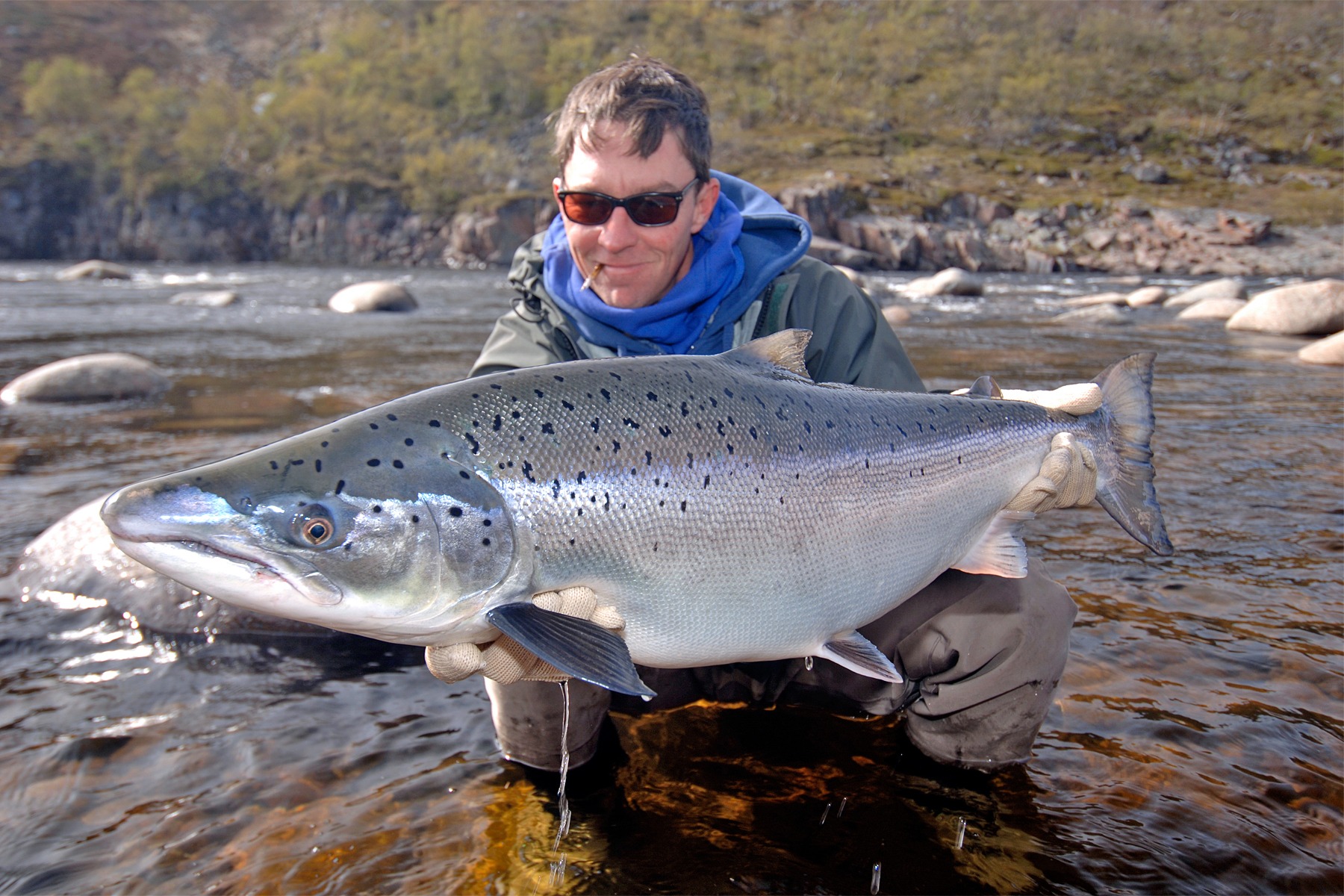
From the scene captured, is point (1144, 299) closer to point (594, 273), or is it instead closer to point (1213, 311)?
point (1213, 311)

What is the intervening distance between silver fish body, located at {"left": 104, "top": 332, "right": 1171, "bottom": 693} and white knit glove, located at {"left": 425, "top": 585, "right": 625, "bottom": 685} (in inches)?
1.4

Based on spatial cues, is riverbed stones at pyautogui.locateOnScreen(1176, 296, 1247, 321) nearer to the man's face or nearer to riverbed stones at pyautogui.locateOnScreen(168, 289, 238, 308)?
the man's face

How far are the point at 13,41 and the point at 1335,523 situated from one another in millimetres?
123499

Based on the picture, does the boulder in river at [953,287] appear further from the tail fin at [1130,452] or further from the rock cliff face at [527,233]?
the tail fin at [1130,452]

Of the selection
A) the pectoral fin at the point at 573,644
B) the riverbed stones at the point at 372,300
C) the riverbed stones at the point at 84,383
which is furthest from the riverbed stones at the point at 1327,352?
the riverbed stones at the point at 372,300

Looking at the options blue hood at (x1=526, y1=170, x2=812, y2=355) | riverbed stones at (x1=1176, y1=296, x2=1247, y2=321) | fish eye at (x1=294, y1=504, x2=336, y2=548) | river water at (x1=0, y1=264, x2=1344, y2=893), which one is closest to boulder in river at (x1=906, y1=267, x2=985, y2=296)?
riverbed stones at (x1=1176, y1=296, x2=1247, y2=321)

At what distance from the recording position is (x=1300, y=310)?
13.6 m

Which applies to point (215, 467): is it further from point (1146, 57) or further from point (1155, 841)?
point (1146, 57)

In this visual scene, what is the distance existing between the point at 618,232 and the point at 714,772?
1869 millimetres

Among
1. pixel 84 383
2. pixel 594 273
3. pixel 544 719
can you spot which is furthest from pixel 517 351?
pixel 84 383

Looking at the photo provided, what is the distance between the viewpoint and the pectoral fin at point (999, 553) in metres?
2.56

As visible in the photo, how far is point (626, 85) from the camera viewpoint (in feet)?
9.86

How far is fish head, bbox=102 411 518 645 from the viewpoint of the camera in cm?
166

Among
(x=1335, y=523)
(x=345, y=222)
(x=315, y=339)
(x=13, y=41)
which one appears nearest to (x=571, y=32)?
(x=345, y=222)
